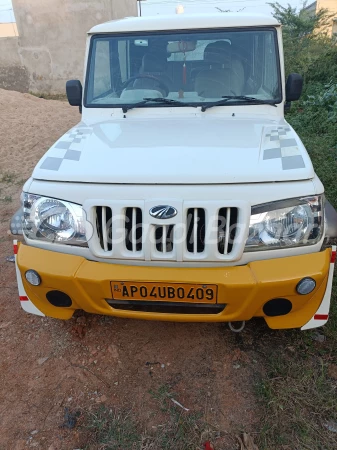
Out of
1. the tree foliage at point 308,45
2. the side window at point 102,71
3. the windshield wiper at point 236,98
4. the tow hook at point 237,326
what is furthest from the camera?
the tree foliage at point 308,45

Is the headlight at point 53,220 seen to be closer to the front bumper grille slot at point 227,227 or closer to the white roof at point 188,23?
the front bumper grille slot at point 227,227

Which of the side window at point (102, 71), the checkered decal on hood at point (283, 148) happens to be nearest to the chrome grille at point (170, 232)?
the checkered decal on hood at point (283, 148)

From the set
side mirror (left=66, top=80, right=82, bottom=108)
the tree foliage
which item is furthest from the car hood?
the tree foliage

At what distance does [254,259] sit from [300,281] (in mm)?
252

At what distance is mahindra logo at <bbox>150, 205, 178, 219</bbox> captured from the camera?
2027 millimetres

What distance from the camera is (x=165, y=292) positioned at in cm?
210

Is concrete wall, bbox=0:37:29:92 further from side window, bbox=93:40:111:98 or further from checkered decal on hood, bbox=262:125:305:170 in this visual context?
checkered decal on hood, bbox=262:125:305:170

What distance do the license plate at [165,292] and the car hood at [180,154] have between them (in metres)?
0.54

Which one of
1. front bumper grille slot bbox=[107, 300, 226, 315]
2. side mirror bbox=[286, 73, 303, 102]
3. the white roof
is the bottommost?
front bumper grille slot bbox=[107, 300, 226, 315]

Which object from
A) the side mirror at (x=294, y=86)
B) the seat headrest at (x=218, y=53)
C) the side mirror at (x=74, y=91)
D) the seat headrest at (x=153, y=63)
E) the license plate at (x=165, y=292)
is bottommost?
the license plate at (x=165, y=292)

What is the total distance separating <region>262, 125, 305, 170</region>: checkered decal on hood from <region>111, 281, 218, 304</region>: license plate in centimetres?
79

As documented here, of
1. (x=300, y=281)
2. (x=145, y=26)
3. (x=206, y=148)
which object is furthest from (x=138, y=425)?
(x=145, y=26)

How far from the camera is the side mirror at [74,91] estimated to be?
11.3ft

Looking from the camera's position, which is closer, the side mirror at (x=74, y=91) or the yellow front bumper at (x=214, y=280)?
the yellow front bumper at (x=214, y=280)
